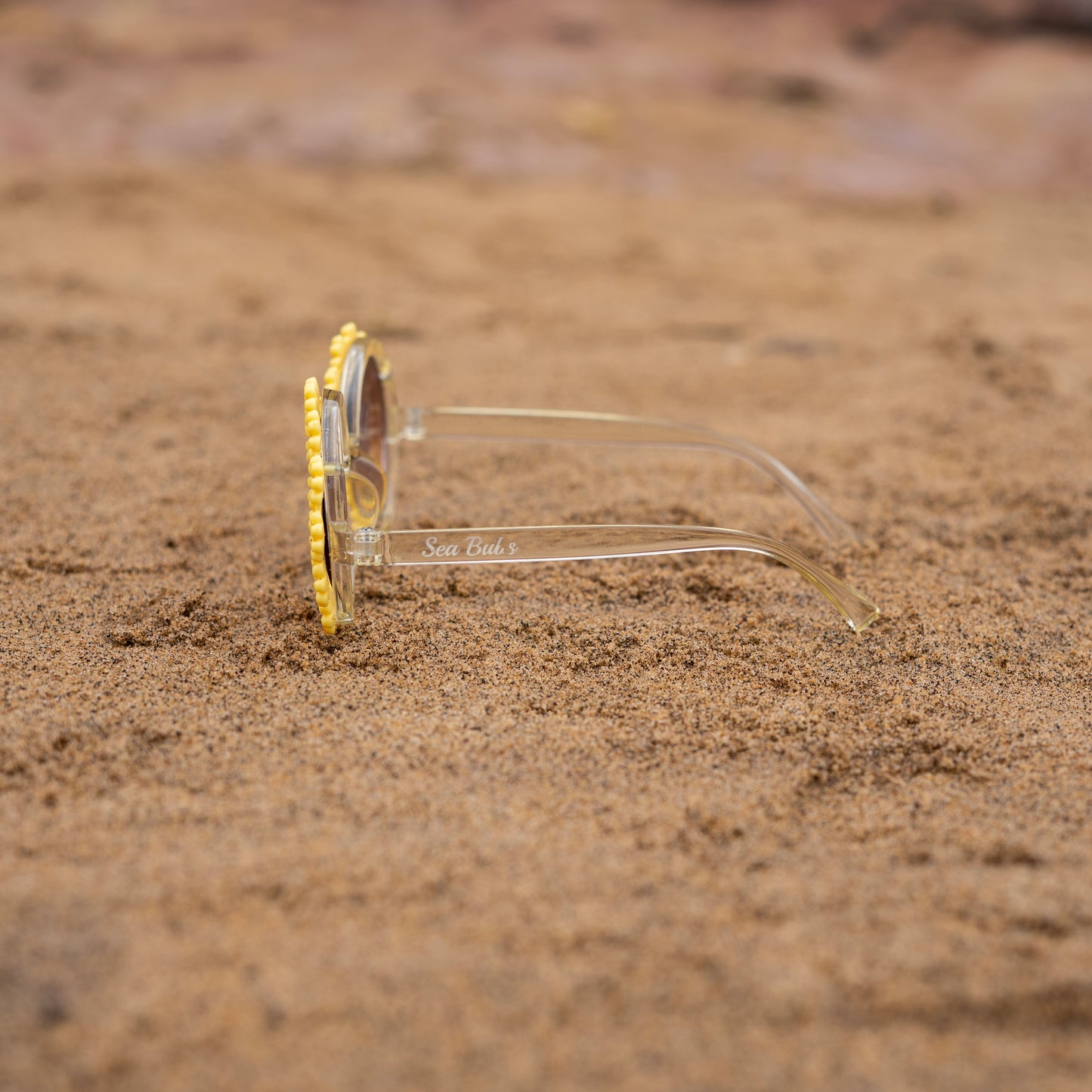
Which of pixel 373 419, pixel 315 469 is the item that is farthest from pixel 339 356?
pixel 373 419

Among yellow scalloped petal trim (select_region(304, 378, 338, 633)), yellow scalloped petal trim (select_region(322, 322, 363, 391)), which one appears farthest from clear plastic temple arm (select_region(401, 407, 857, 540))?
yellow scalloped petal trim (select_region(304, 378, 338, 633))

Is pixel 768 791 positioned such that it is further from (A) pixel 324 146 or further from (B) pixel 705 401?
(A) pixel 324 146

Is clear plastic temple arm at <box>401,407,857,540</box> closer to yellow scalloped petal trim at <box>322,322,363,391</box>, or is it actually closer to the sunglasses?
the sunglasses

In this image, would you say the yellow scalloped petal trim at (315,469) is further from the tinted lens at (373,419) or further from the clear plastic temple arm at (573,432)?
the clear plastic temple arm at (573,432)

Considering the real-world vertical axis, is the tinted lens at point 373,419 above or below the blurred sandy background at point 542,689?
above

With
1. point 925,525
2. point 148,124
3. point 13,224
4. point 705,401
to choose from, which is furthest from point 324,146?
point 925,525

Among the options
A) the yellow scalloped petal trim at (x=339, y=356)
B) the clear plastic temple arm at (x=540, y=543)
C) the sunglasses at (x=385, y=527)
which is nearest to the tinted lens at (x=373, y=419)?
the sunglasses at (x=385, y=527)

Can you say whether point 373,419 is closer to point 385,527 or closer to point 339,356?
point 385,527
